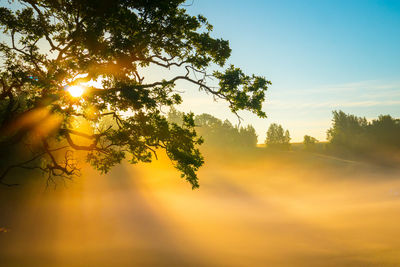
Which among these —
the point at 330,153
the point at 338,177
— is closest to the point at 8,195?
the point at 338,177

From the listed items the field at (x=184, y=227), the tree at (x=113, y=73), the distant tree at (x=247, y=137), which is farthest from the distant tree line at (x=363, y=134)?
the tree at (x=113, y=73)

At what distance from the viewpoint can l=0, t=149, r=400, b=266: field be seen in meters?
14.5

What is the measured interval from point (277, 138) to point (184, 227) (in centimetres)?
8559

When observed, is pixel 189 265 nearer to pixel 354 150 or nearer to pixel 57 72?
pixel 57 72

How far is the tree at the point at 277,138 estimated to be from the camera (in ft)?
325

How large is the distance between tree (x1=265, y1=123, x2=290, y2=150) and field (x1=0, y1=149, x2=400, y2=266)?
4815 centimetres

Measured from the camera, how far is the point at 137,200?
1485 inches

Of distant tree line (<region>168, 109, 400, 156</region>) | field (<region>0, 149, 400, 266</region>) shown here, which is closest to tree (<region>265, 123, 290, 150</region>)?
distant tree line (<region>168, 109, 400, 156</region>)

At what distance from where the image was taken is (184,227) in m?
23.0

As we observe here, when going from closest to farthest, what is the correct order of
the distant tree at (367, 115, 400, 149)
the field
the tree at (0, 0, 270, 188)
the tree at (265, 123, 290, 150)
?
1. the tree at (0, 0, 270, 188)
2. the field
3. the distant tree at (367, 115, 400, 149)
4. the tree at (265, 123, 290, 150)

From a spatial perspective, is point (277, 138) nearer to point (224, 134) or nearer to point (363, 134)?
point (224, 134)

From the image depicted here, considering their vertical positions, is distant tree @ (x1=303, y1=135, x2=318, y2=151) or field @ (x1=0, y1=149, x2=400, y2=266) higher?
distant tree @ (x1=303, y1=135, x2=318, y2=151)

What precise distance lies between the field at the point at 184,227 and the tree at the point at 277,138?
48.2m

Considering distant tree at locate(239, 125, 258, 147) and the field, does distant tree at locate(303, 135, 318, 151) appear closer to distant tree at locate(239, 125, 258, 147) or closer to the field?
distant tree at locate(239, 125, 258, 147)
